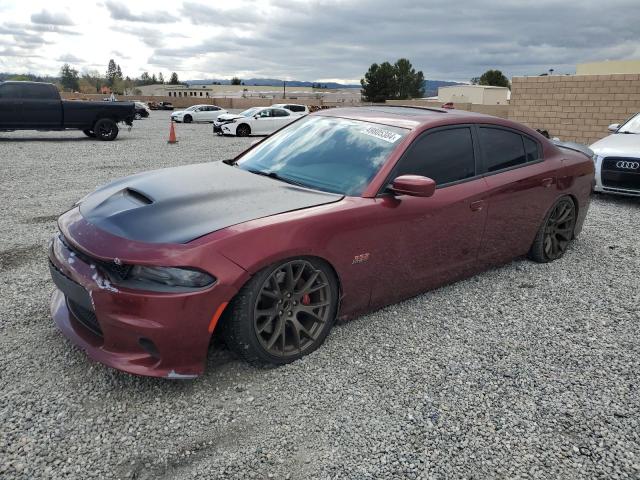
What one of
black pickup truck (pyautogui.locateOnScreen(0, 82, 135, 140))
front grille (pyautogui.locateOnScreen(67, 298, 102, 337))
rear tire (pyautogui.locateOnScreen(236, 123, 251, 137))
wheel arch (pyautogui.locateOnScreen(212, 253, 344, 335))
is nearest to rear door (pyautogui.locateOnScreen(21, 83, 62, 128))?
black pickup truck (pyautogui.locateOnScreen(0, 82, 135, 140))

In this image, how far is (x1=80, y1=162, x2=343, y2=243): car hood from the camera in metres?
2.77

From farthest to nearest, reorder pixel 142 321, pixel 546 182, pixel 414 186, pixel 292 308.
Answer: pixel 546 182 < pixel 414 186 < pixel 292 308 < pixel 142 321

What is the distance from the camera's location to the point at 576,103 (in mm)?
15625

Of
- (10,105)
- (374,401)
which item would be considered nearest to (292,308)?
(374,401)

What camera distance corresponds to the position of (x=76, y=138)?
57.1 feet


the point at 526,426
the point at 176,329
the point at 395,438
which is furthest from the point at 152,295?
the point at 526,426

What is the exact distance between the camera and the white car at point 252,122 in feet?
72.2

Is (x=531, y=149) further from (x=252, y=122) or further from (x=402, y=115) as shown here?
(x=252, y=122)

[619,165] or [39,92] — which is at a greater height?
[39,92]

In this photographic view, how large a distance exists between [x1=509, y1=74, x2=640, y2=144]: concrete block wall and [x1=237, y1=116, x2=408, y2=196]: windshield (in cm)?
1382

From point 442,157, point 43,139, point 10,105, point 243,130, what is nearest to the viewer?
point 442,157

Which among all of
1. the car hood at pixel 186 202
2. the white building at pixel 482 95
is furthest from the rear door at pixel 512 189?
the white building at pixel 482 95

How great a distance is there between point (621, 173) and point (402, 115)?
512cm

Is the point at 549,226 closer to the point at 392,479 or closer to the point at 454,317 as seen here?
the point at 454,317
